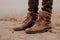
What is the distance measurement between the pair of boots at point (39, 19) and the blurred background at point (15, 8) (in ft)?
5.54

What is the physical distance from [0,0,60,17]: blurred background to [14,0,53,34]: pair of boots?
5.54 feet

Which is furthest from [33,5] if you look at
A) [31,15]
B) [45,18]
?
[45,18]

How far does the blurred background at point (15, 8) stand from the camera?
453cm

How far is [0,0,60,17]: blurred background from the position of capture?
178 inches

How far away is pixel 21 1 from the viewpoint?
188 inches

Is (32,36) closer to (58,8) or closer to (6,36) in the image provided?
(6,36)

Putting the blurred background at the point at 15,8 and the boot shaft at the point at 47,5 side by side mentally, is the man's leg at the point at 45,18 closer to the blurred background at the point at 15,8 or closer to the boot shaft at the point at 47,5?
the boot shaft at the point at 47,5

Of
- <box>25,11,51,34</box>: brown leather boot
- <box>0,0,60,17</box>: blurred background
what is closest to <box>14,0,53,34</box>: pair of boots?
<box>25,11,51,34</box>: brown leather boot

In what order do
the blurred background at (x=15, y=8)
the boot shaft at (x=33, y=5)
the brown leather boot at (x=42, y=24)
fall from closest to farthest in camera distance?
the brown leather boot at (x=42, y=24) < the boot shaft at (x=33, y=5) < the blurred background at (x=15, y=8)

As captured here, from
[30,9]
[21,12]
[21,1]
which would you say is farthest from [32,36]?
[21,1]

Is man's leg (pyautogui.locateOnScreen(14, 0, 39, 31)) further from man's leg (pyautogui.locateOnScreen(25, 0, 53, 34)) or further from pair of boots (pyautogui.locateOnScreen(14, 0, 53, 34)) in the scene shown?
man's leg (pyautogui.locateOnScreen(25, 0, 53, 34))

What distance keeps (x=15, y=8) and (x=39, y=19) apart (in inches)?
78.6

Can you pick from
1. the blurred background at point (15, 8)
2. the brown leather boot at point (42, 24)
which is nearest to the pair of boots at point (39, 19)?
the brown leather boot at point (42, 24)

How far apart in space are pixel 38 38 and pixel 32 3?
1.80ft
